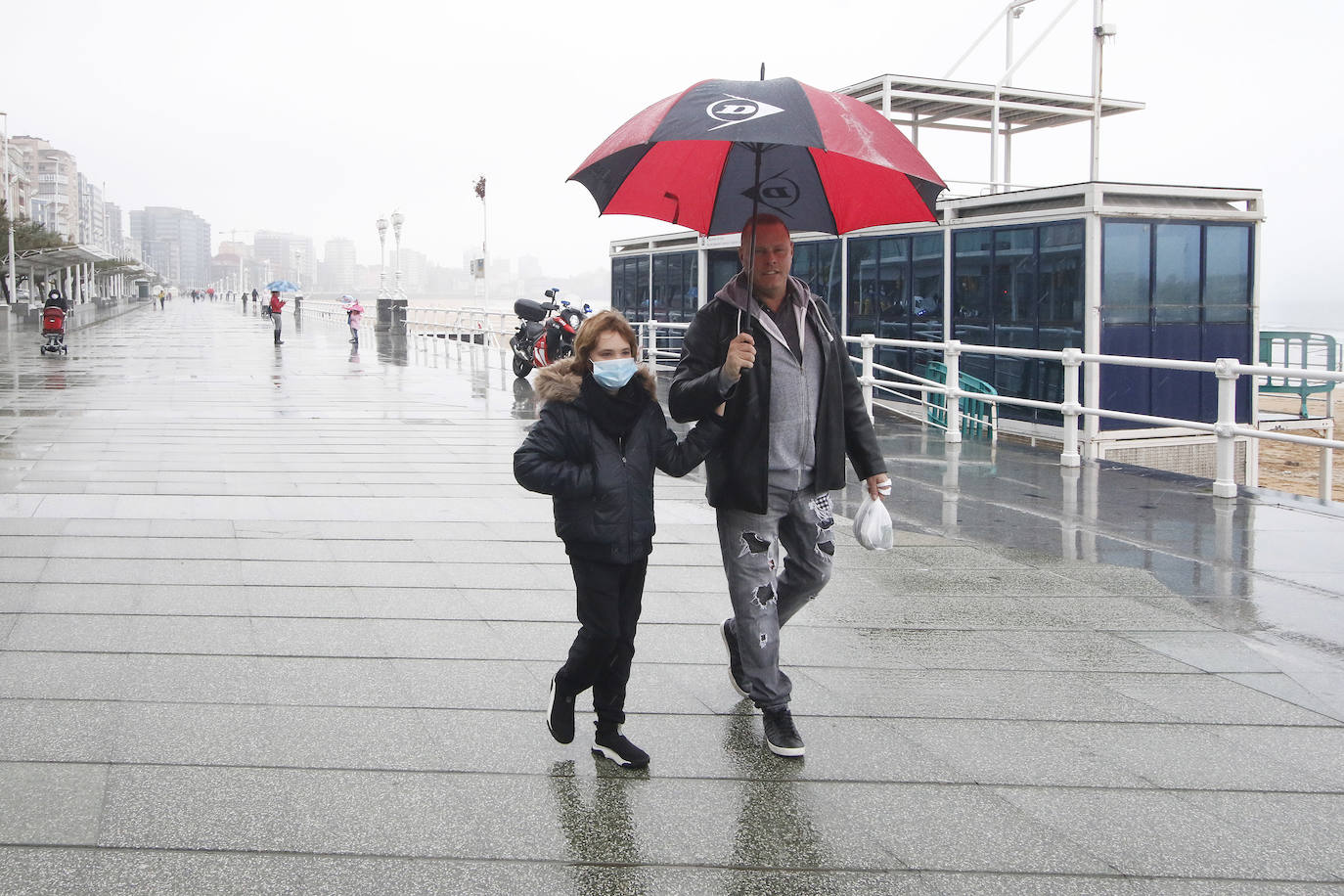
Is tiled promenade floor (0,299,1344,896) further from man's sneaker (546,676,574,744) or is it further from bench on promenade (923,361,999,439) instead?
bench on promenade (923,361,999,439)

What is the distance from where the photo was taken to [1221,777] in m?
3.77

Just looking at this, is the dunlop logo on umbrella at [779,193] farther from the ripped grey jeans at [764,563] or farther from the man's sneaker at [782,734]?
the man's sneaker at [782,734]

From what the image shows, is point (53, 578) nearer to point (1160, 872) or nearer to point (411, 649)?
point (411, 649)

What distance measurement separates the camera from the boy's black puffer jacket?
3.67 m

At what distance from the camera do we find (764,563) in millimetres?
4027

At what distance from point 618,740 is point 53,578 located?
3.71 metres

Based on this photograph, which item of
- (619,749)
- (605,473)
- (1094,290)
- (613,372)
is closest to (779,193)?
(613,372)

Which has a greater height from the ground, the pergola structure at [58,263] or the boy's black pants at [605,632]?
the pergola structure at [58,263]

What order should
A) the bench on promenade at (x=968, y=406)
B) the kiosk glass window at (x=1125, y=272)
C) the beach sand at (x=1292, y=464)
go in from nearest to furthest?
the kiosk glass window at (x=1125, y=272) → the bench on promenade at (x=968, y=406) → the beach sand at (x=1292, y=464)

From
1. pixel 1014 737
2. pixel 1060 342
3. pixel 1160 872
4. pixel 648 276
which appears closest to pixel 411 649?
pixel 1014 737

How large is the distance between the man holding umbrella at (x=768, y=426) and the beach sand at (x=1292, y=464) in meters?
22.6

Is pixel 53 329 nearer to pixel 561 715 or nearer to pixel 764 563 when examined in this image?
pixel 561 715

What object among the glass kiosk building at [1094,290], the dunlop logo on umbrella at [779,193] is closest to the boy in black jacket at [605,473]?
the dunlop logo on umbrella at [779,193]

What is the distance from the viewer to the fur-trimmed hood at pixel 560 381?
3703 millimetres
